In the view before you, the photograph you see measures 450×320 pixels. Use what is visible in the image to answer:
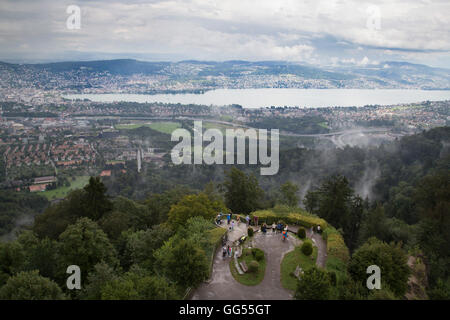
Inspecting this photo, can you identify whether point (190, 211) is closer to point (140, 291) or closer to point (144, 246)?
point (144, 246)

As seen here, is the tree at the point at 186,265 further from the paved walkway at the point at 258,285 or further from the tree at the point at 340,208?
the tree at the point at 340,208

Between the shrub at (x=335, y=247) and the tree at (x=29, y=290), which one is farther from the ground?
the tree at (x=29, y=290)

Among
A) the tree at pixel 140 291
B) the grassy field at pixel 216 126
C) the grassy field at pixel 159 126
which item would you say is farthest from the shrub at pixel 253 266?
the grassy field at pixel 159 126

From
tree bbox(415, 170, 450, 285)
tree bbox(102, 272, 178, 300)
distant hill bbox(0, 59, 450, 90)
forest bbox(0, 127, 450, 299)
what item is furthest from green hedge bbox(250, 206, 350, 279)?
distant hill bbox(0, 59, 450, 90)

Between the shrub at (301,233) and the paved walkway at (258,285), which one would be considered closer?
the paved walkway at (258,285)

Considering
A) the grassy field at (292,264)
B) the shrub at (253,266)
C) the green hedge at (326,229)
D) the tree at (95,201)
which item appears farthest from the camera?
the tree at (95,201)
